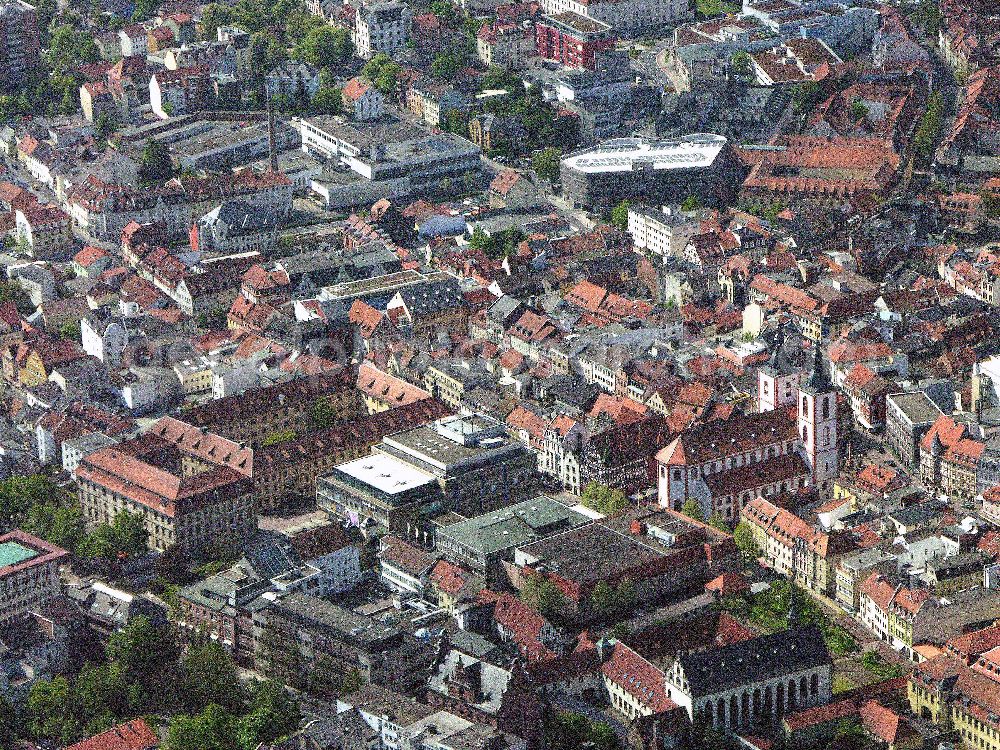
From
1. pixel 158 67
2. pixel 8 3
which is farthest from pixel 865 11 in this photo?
pixel 8 3

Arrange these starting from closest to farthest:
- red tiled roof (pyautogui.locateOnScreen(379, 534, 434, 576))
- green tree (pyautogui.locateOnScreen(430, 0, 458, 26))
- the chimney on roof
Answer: red tiled roof (pyautogui.locateOnScreen(379, 534, 434, 576)) < the chimney on roof < green tree (pyautogui.locateOnScreen(430, 0, 458, 26))

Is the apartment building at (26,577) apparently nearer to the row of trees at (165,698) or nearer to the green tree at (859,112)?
the row of trees at (165,698)

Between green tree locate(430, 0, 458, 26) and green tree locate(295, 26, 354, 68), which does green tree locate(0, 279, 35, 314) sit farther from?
green tree locate(430, 0, 458, 26)

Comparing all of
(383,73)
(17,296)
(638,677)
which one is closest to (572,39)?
(383,73)

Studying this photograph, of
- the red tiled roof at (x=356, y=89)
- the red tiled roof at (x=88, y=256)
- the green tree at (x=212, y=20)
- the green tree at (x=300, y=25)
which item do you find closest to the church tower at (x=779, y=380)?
the red tiled roof at (x=88, y=256)

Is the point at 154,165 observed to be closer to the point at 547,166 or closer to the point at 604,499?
the point at 547,166

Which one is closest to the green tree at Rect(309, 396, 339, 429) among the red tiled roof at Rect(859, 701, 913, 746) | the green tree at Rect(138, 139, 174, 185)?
the red tiled roof at Rect(859, 701, 913, 746)
